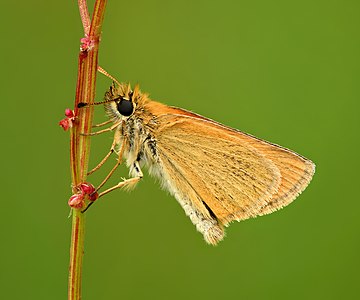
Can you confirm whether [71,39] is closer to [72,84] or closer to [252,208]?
[72,84]

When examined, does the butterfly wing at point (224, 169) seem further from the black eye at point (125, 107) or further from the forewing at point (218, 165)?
the black eye at point (125, 107)

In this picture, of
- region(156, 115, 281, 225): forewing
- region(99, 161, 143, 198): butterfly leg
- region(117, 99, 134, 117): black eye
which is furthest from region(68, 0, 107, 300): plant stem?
region(156, 115, 281, 225): forewing

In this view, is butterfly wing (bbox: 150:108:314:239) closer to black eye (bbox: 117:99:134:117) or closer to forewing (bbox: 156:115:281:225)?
forewing (bbox: 156:115:281:225)

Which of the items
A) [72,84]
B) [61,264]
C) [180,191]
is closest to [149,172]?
[180,191]

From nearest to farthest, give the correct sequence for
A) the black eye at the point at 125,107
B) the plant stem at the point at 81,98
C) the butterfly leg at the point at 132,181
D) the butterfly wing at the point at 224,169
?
the plant stem at the point at 81,98 → the butterfly leg at the point at 132,181 → the black eye at the point at 125,107 → the butterfly wing at the point at 224,169

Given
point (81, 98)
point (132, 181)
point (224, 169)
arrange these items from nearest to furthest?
point (81, 98)
point (132, 181)
point (224, 169)

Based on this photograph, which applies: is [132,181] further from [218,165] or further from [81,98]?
[81,98]

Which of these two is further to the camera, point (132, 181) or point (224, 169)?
point (224, 169)

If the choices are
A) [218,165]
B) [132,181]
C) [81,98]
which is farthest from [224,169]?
[81,98]

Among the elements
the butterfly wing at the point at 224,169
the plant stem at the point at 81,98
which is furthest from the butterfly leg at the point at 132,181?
the plant stem at the point at 81,98

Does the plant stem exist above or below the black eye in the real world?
below
